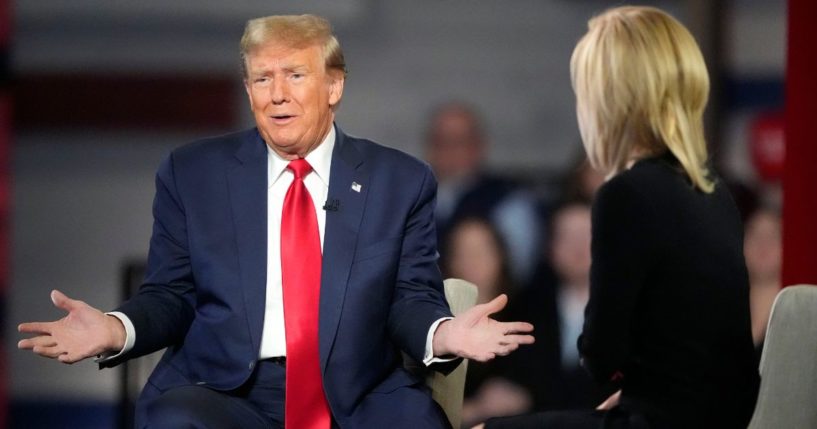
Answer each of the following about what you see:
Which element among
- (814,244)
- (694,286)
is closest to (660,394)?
(694,286)

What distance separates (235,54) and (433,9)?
0.79 metres

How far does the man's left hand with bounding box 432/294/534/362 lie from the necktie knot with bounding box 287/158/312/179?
1.47 feet

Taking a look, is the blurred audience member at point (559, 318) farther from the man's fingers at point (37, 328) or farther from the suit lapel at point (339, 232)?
the man's fingers at point (37, 328)

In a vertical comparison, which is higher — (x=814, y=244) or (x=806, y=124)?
(x=806, y=124)

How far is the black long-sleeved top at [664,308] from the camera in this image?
2.68 meters

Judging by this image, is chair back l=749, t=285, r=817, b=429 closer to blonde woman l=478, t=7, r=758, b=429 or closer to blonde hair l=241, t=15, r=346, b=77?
blonde woman l=478, t=7, r=758, b=429

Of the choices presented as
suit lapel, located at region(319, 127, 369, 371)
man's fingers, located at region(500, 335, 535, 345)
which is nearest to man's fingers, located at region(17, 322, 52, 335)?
suit lapel, located at region(319, 127, 369, 371)

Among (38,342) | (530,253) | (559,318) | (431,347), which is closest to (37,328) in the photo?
(38,342)

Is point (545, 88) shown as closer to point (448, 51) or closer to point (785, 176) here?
point (448, 51)

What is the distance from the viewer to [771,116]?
573 centimetres

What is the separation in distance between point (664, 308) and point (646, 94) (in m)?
0.41

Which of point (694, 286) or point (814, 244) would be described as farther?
point (814, 244)

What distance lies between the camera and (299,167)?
2922 mm

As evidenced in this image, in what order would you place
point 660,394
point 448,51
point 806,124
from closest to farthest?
point 660,394, point 806,124, point 448,51
